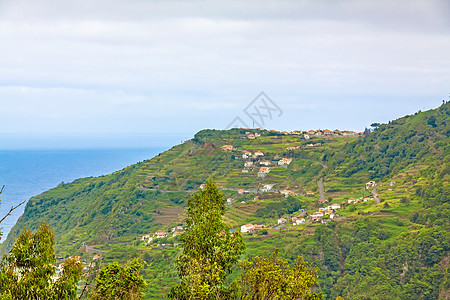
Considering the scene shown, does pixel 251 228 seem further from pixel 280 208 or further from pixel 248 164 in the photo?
pixel 248 164

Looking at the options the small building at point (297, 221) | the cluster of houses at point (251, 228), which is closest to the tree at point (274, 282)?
the cluster of houses at point (251, 228)

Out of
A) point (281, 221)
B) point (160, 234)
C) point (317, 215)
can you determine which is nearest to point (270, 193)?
point (281, 221)

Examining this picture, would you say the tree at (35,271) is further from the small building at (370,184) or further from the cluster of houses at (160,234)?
the small building at (370,184)

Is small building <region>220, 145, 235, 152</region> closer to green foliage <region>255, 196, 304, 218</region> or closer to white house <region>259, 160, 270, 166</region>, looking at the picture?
white house <region>259, 160, 270, 166</region>

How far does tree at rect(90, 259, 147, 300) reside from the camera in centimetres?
979

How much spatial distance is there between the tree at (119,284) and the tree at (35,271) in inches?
37.0

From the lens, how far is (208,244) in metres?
11.8

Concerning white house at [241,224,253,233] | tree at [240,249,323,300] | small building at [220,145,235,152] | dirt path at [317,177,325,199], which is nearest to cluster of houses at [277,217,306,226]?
white house at [241,224,253,233]

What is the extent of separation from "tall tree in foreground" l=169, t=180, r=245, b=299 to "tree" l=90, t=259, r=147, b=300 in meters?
1.37

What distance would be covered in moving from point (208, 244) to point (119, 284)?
2747 millimetres

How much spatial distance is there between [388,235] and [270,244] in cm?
1431

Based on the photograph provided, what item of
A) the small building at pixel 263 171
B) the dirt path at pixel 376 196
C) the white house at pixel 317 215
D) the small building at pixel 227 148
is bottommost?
the white house at pixel 317 215

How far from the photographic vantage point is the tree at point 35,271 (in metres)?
8.26

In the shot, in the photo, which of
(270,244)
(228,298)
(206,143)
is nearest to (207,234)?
(228,298)
